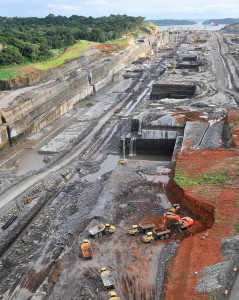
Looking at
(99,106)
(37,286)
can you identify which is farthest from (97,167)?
(99,106)

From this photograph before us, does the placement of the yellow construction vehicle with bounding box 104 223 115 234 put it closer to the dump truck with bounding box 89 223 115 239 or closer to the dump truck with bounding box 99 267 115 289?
the dump truck with bounding box 89 223 115 239

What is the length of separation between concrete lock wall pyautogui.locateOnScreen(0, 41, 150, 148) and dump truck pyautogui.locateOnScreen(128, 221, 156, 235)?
2346 centimetres

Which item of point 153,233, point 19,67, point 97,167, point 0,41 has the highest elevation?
point 0,41

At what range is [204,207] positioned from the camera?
2155 cm

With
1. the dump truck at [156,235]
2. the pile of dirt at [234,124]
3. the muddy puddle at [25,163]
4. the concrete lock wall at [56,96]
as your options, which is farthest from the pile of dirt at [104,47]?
the dump truck at [156,235]

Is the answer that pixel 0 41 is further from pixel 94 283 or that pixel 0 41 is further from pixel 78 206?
pixel 94 283

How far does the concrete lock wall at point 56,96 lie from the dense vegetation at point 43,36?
6.45 metres

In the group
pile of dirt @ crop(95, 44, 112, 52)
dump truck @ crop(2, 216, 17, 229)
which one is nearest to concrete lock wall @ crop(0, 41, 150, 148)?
pile of dirt @ crop(95, 44, 112, 52)

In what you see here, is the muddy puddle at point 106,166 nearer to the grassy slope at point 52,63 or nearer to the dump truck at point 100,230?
the dump truck at point 100,230

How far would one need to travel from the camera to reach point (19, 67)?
176 ft

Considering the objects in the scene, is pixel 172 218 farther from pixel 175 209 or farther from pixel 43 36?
pixel 43 36

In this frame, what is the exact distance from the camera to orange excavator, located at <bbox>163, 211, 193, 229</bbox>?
2005 cm

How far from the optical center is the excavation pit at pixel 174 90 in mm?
52963

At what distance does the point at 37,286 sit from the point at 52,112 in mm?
33404
